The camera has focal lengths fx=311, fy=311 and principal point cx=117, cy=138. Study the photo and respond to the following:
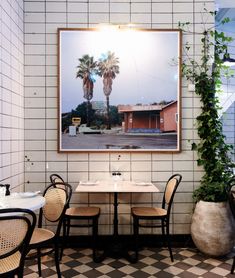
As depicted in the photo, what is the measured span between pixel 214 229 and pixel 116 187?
125cm

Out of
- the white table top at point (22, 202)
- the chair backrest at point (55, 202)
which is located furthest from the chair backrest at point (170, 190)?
the white table top at point (22, 202)

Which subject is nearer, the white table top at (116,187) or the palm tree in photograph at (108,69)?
the white table top at (116,187)

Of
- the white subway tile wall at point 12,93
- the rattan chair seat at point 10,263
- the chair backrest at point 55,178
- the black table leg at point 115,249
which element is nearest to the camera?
the rattan chair seat at point 10,263

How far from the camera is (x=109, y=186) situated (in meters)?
3.69

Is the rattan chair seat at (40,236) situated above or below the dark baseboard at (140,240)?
above

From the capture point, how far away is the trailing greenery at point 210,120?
3924mm

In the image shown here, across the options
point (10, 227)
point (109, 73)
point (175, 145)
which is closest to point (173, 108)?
point (175, 145)

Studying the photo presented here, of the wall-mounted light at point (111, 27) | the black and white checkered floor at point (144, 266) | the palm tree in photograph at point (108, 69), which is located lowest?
the black and white checkered floor at point (144, 266)

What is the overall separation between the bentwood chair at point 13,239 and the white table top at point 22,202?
0.39 metres

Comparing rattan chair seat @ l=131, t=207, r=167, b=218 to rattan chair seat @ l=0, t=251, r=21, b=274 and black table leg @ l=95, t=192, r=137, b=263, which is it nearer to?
black table leg @ l=95, t=192, r=137, b=263

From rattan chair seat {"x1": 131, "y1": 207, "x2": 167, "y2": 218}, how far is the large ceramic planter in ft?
1.48

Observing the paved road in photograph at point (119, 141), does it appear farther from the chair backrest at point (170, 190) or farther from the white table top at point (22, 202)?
the white table top at point (22, 202)

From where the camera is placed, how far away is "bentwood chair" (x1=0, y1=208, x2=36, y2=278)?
2.00m

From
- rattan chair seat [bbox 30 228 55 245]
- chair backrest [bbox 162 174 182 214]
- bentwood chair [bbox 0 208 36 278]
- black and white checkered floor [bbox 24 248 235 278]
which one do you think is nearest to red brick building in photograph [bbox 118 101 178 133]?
chair backrest [bbox 162 174 182 214]
